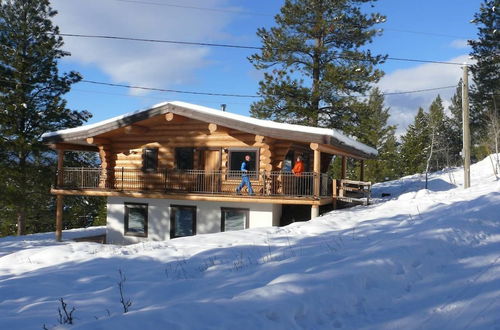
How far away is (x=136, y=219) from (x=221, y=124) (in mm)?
6101

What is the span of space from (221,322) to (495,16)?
38520 mm

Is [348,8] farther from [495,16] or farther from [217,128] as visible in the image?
[495,16]

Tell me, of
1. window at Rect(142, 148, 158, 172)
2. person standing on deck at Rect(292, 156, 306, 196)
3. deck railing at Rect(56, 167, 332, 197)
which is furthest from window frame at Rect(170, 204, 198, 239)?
person standing on deck at Rect(292, 156, 306, 196)

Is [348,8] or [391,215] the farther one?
[348,8]

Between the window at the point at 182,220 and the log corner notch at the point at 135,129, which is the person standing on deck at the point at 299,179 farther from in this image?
the log corner notch at the point at 135,129

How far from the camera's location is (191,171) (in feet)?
56.6

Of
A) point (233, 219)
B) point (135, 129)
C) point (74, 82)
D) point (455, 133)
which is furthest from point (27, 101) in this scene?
point (455, 133)

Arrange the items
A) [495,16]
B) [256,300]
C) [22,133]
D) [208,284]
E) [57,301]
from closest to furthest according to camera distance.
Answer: [256,300] < [57,301] < [208,284] < [22,133] < [495,16]

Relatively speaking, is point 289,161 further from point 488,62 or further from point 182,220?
point 488,62

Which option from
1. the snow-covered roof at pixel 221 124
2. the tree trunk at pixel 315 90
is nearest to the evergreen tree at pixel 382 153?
the tree trunk at pixel 315 90

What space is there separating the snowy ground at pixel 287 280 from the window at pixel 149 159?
7.41 meters

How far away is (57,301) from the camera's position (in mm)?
6535

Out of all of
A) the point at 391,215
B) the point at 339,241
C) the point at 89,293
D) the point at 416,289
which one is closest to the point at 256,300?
the point at 416,289

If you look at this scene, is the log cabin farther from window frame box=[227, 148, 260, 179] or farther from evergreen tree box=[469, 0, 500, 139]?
evergreen tree box=[469, 0, 500, 139]
